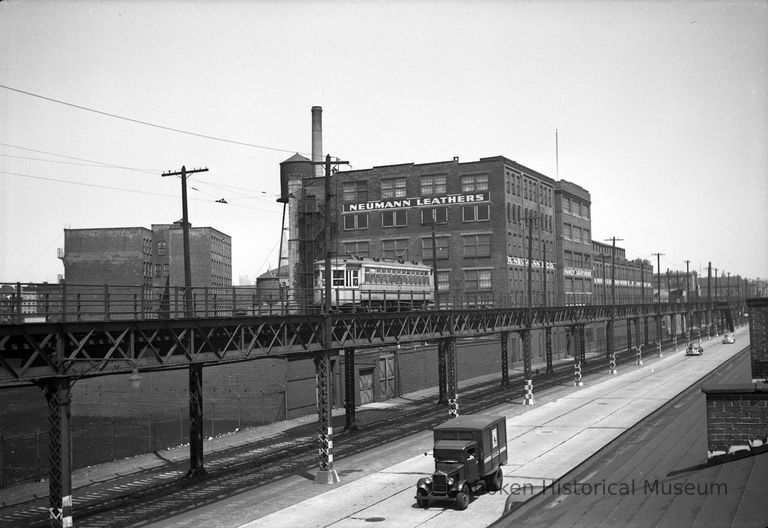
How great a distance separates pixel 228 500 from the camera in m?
28.5

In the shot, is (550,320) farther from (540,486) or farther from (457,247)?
(540,486)

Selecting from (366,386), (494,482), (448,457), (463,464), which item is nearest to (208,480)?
(448,457)

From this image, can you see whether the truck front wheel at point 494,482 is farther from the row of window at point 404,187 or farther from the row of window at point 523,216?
the row of window at point 404,187

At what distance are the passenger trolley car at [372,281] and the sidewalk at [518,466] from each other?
11.7 meters

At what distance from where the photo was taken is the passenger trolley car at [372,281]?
51.7 m

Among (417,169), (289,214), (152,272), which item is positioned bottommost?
(152,272)

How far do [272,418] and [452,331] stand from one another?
48.1 ft

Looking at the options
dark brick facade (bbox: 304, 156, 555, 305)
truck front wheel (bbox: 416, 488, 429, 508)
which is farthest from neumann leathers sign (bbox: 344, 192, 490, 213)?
truck front wheel (bbox: 416, 488, 429, 508)

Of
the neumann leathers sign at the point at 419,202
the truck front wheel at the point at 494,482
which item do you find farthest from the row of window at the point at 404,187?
the truck front wheel at the point at 494,482

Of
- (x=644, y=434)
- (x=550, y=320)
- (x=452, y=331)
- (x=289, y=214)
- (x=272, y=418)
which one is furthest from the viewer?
(x=289, y=214)

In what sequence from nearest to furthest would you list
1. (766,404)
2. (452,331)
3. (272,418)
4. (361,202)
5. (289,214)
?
(766,404), (452,331), (272,418), (289,214), (361,202)

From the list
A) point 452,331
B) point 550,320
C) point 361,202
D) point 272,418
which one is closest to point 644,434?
point 452,331

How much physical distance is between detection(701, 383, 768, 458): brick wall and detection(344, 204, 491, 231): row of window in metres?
69.5

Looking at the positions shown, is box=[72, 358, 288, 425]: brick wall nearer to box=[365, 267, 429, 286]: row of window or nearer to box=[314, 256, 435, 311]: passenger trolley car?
box=[314, 256, 435, 311]: passenger trolley car
